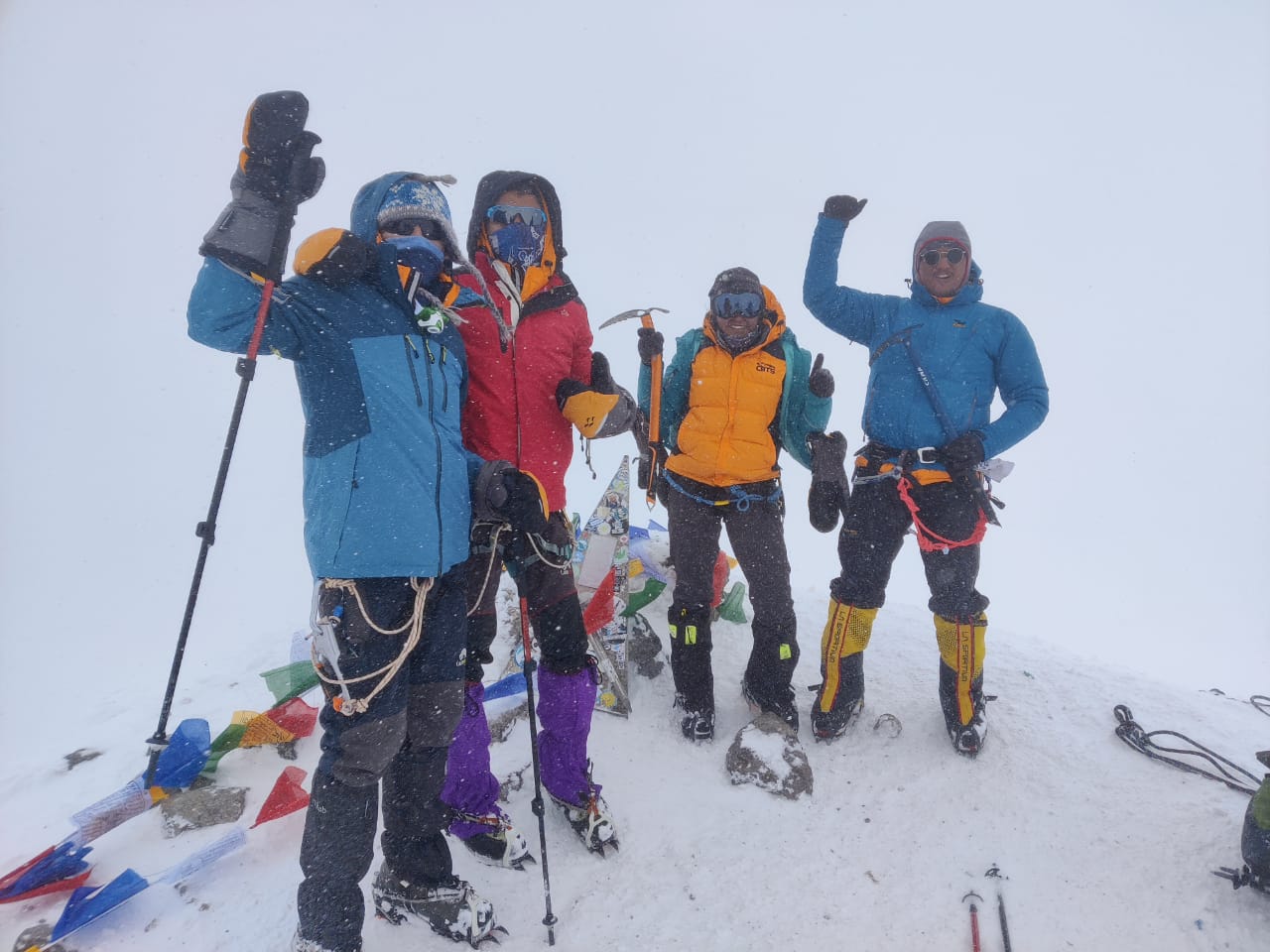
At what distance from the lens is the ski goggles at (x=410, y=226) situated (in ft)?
8.25

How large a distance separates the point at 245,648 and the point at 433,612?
3.96 metres

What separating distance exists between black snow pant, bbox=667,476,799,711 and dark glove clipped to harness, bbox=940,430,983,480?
100 cm

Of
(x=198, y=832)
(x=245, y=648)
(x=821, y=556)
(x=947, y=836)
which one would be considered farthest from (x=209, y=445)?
(x=821, y=556)

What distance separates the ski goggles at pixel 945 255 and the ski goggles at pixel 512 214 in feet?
7.86

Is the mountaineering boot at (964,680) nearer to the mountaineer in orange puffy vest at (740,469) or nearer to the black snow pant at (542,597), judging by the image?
the mountaineer in orange puffy vest at (740,469)

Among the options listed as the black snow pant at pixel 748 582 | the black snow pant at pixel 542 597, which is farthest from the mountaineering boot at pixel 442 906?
the black snow pant at pixel 748 582

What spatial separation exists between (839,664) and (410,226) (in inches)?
134

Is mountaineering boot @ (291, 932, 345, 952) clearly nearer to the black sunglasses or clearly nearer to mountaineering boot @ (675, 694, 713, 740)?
mountaineering boot @ (675, 694, 713, 740)

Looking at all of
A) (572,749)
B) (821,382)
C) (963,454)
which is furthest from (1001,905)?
(821,382)

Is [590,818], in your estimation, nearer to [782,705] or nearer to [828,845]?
[828,845]

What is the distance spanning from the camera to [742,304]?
3.71m

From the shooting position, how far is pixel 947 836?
10.1 feet

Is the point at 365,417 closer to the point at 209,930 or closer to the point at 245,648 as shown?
the point at 209,930

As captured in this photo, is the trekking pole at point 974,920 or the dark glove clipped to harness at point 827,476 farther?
the dark glove clipped to harness at point 827,476
